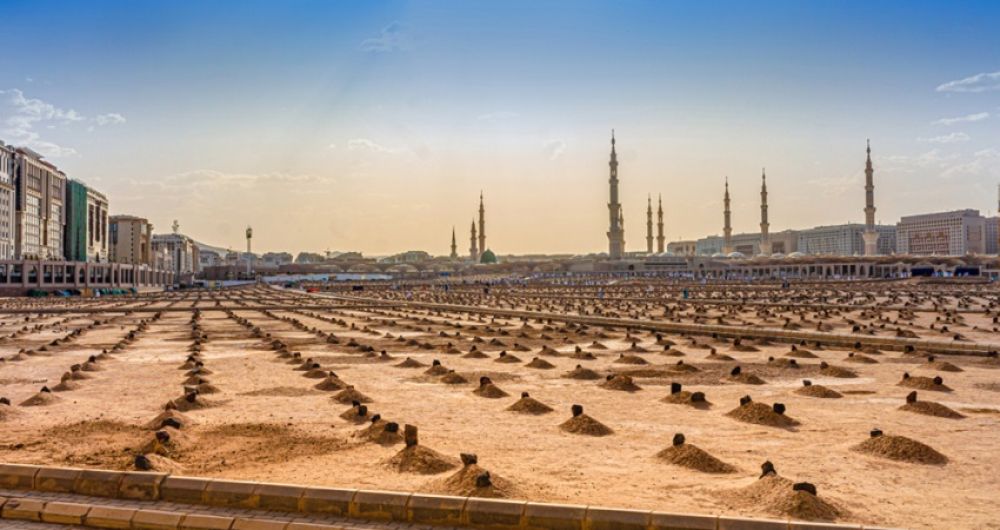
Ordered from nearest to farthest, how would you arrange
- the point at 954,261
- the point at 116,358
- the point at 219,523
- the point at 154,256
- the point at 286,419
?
the point at 219,523 → the point at 286,419 → the point at 116,358 → the point at 954,261 → the point at 154,256

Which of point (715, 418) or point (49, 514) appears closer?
point (49, 514)

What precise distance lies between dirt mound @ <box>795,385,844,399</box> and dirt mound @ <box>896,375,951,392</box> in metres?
2.37

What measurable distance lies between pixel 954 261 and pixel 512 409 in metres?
163

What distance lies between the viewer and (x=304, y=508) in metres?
8.97

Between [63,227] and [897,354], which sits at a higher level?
[63,227]

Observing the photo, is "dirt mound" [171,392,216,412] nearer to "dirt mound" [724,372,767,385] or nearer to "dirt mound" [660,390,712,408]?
"dirt mound" [660,390,712,408]

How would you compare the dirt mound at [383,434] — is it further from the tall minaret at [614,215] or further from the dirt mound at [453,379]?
the tall minaret at [614,215]

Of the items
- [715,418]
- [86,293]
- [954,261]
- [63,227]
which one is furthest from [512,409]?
[954,261]

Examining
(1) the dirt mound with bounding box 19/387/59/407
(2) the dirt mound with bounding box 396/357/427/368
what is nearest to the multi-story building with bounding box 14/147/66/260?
(2) the dirt mound with bounding box 396/357/427/368

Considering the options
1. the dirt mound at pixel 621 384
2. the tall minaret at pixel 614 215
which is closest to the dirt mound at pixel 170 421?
the dirt mound at pixel 621 384

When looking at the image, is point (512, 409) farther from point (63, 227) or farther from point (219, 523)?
point (63, 227)

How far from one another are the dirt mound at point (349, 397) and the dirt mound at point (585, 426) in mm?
5333

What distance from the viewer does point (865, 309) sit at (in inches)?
2023

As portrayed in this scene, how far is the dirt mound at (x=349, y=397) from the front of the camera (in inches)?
694
